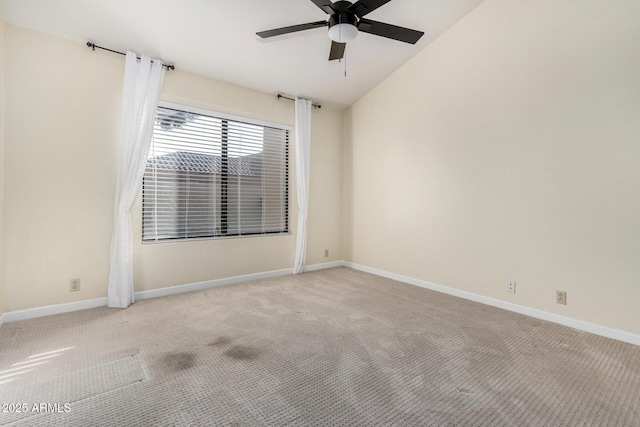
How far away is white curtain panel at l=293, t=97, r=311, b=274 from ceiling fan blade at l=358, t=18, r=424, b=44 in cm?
201

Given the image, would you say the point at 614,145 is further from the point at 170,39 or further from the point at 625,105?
the point at 170,39

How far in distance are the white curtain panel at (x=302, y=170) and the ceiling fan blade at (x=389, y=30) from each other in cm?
201

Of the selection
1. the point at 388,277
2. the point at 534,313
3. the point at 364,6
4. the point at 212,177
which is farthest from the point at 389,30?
the point at 388,277

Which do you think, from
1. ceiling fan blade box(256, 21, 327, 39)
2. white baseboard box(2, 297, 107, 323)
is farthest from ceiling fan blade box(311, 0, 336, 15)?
white baseboard box(2, 297, 107, 323)

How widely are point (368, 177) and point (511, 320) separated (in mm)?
2684

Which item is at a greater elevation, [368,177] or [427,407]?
[368,177]

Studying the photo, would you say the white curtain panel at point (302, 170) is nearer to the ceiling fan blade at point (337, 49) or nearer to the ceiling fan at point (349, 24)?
the ceiling fan blade at point (337, 49)

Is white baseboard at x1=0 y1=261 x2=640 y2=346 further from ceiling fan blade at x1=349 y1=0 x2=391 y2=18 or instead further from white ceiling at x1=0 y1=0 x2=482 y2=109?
ceiling fan blade at x1=349 y1=0 x2=391 y2=18

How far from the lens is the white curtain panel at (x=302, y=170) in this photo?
441 cm

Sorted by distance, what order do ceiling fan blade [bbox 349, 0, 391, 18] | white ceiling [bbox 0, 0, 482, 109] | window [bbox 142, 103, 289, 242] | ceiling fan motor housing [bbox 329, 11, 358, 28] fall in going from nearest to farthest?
ceiling fan blade [bbox 349, 0, 391, 18], ceiling fan motor housing [bbox 329, 11, 358, 28], white ceiling [bbox 0, 0, 482, 109], window [bbox 142, 103, 289, 242]

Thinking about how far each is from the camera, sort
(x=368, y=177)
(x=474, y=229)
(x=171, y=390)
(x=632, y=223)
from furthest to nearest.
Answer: (x=368, y=177) → (x=474, y=229) → (x=632, y=223) → (x=171, y=390)

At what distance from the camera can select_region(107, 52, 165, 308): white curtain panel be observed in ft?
9.84

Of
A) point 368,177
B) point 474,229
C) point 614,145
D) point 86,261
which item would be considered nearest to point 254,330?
point 86,261

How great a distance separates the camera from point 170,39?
9.86 ft
